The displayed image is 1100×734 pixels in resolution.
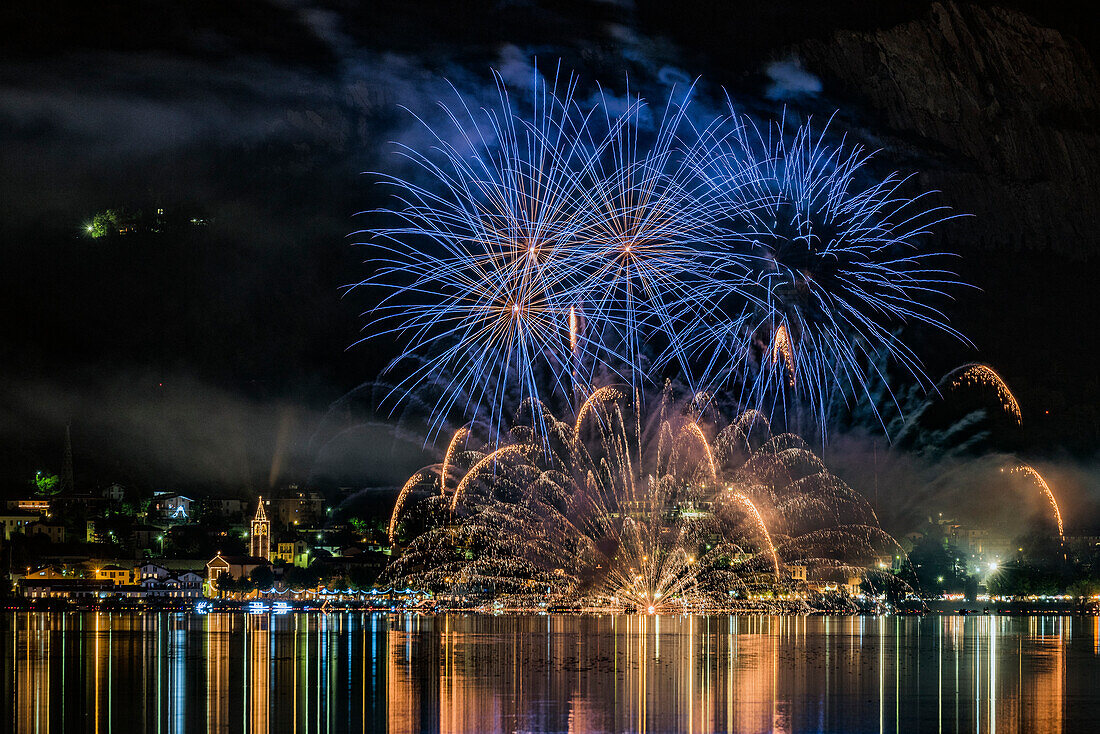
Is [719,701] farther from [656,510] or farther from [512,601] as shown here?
[512,601]

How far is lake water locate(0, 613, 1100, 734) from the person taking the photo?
28828 mm

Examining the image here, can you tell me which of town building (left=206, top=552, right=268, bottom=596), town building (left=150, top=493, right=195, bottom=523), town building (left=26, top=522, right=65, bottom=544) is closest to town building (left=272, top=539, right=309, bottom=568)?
town building (left=206, top=552, right=268, bottom=596)

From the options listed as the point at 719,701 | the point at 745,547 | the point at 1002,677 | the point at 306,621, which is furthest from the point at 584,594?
the point at 719,701

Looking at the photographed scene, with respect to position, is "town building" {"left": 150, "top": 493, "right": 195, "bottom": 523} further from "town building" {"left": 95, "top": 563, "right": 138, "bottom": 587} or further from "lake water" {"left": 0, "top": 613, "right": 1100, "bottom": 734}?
"lake water" {"left": 0, "top": 613, "right": 1100, "bottom": 734}

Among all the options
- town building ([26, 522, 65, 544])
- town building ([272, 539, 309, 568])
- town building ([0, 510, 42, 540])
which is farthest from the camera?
town building ([0, 510, 42, 540])

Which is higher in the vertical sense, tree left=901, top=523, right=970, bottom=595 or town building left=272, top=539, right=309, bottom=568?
tree left=901, top=523, right=970, bottom=595

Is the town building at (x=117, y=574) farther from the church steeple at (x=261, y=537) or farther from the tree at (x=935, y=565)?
the tree at (x=935, y=565)

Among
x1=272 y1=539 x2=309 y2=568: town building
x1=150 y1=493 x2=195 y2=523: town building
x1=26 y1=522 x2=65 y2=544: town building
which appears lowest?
x1=272 y1=539 x2=309 y2=568: town building

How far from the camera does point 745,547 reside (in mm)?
84000

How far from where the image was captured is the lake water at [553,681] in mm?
28828

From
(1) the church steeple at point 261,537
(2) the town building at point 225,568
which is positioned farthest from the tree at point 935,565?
(1) the church steeple at point 261,537

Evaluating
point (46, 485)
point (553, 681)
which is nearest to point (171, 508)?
point (46, 485)

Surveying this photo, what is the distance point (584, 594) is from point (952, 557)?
89.3 feet

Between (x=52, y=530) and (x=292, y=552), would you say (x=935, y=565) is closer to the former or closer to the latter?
(x=292, y=552)
